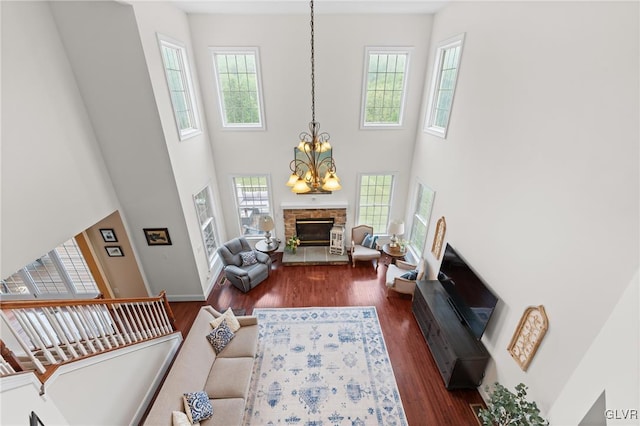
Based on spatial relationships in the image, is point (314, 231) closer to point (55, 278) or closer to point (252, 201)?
point (252, 201)

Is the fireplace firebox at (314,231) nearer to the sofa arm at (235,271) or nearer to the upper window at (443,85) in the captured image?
the sofa arm at (235,271)

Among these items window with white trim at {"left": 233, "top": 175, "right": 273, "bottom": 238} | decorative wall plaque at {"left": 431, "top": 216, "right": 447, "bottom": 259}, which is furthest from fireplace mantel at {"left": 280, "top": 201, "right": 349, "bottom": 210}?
decorative wall plaque at {"left": 431, "top": 216, "right": 447, "bottom": 259}

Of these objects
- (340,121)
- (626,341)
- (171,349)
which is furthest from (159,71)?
(626,341)

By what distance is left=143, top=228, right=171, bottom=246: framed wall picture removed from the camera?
5.09m

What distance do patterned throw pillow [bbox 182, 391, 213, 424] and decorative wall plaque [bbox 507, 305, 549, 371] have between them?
386cm

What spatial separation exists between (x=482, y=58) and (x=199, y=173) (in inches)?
217

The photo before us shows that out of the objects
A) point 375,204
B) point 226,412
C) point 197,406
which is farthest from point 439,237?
point 197,406

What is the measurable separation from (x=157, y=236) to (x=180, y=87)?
2.97 meters

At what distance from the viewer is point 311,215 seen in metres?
7.28

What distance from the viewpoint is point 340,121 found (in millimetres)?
6371

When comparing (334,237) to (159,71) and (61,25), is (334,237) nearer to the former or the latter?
(159,71)

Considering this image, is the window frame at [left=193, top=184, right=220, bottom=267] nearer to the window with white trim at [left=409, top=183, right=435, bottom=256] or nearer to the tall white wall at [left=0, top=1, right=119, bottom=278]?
the tall white wall at [left=0, top=1, right=119, bottom=278]

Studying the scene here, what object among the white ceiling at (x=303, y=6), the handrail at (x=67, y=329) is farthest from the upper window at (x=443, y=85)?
the handrail at (x=67, y=329)

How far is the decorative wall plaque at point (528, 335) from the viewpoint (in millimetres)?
2874
